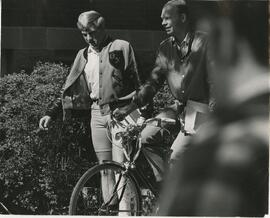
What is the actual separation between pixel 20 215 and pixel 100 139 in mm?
1132

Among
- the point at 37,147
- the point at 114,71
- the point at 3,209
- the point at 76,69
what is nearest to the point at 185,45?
the point at 114,71

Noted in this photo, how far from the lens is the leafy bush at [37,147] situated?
5449 millimetres

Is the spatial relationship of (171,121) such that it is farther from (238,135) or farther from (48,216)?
(238,135)

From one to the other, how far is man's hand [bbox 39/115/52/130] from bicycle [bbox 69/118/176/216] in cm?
75

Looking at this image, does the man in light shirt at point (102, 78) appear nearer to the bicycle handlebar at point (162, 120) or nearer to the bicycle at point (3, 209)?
the bicycle handlebar at point (162, 120)

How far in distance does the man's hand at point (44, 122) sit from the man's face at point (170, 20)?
1447 mm

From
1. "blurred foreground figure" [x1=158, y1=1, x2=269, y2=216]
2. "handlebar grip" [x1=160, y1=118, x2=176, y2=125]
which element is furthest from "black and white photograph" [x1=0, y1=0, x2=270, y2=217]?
"blurred foreground figure" [x1=158, y1=1, x2=269, y2=216]

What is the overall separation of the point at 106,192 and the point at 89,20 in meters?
1.65

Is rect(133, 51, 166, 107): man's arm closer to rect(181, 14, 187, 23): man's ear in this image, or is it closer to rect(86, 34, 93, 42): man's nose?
rect(181, 14, 187, 23): man's ear

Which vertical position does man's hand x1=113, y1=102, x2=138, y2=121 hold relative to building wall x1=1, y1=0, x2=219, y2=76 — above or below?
below

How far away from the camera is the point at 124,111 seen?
208 inches

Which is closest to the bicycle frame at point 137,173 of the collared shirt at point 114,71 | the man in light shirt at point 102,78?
the man in light shirt at point 102,78

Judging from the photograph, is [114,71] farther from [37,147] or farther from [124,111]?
[37,147]

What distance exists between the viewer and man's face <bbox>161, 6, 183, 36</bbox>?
528 centimetres
